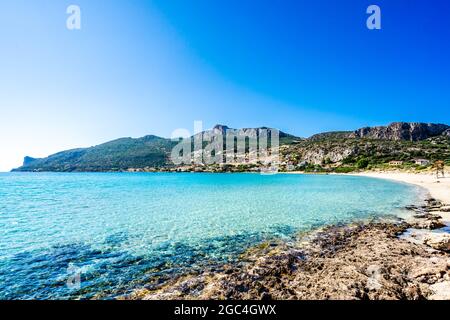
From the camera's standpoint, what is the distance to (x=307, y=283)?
294 inches

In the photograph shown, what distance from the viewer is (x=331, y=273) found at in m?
8.04

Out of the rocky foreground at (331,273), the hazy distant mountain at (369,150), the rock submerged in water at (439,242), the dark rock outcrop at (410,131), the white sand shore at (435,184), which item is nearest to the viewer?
the rocky foreground at (331,273)

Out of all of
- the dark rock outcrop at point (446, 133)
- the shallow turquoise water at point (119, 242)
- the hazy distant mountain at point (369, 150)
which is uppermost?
the dark rock outcrop at point (446, 133)

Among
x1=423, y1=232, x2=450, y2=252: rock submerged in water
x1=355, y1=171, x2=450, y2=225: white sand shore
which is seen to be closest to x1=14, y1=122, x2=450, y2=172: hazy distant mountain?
x1=355, y1=171, x2=450, y2=225: white sand shore

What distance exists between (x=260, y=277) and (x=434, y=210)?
1999 cm

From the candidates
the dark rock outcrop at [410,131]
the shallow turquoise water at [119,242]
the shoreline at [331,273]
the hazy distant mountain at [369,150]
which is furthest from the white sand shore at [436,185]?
the dark rock outcrop at [410,131]

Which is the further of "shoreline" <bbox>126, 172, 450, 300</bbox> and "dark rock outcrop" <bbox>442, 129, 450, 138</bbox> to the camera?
"dark rock outcrop" <bbox>442, 129, 450, 138</bbox>

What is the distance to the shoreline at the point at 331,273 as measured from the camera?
686 centimetres

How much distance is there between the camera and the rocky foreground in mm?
6863

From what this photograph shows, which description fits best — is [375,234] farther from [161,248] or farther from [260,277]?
[161,248]

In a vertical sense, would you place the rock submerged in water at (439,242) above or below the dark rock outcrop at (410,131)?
below

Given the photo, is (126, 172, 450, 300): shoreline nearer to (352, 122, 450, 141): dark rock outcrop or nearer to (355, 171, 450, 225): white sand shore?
(355, 171, 450, 225): white sand shore

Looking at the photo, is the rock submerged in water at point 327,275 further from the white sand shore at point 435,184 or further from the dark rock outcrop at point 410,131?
the dark rock outcrop at point 410,131

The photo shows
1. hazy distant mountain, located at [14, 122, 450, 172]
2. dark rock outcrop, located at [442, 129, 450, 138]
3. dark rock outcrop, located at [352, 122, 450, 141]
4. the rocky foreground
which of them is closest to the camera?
the rocky foreground
